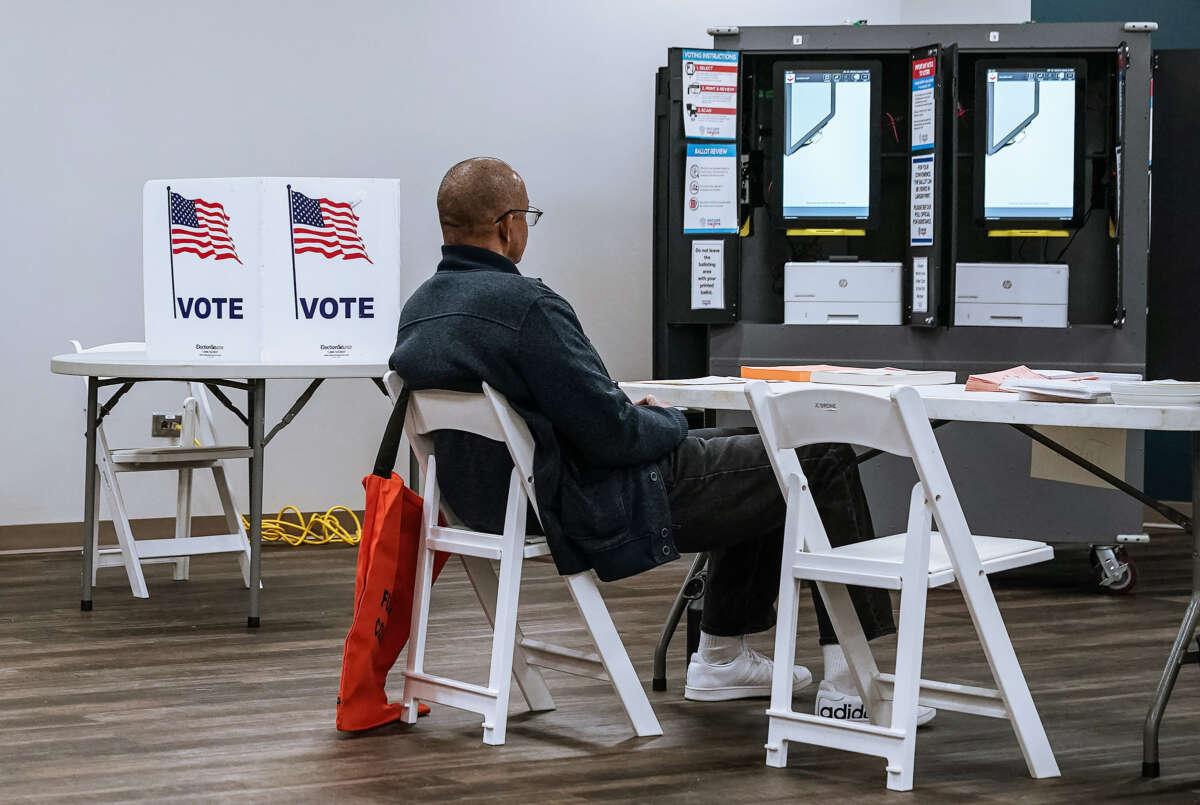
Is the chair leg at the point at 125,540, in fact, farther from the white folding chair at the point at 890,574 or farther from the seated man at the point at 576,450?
the white folding chair at the point at 890,574

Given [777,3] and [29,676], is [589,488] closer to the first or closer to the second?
[29,676]

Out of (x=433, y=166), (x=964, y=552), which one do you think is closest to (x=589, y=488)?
(x=964, y=552)

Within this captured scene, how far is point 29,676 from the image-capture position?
130 inches

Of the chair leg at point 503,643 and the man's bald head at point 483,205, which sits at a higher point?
the man's bald head at point 483,205

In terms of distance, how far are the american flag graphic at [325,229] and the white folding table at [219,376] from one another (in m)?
0.31

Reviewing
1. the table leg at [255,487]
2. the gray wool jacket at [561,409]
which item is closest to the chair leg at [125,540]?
the table leg at [255,487]

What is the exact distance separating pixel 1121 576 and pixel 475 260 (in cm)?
267

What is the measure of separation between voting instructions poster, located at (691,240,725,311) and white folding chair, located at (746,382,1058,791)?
2417 millimetres

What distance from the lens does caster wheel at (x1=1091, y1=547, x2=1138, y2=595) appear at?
4.50m

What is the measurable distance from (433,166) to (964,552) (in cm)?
382

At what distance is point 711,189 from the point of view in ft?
16.2

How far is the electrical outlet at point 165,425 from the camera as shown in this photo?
17.0 feet

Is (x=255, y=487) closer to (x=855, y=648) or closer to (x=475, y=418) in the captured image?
(x=475, y=418)

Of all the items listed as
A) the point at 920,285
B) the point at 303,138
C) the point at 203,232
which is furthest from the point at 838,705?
the point at 303,138
